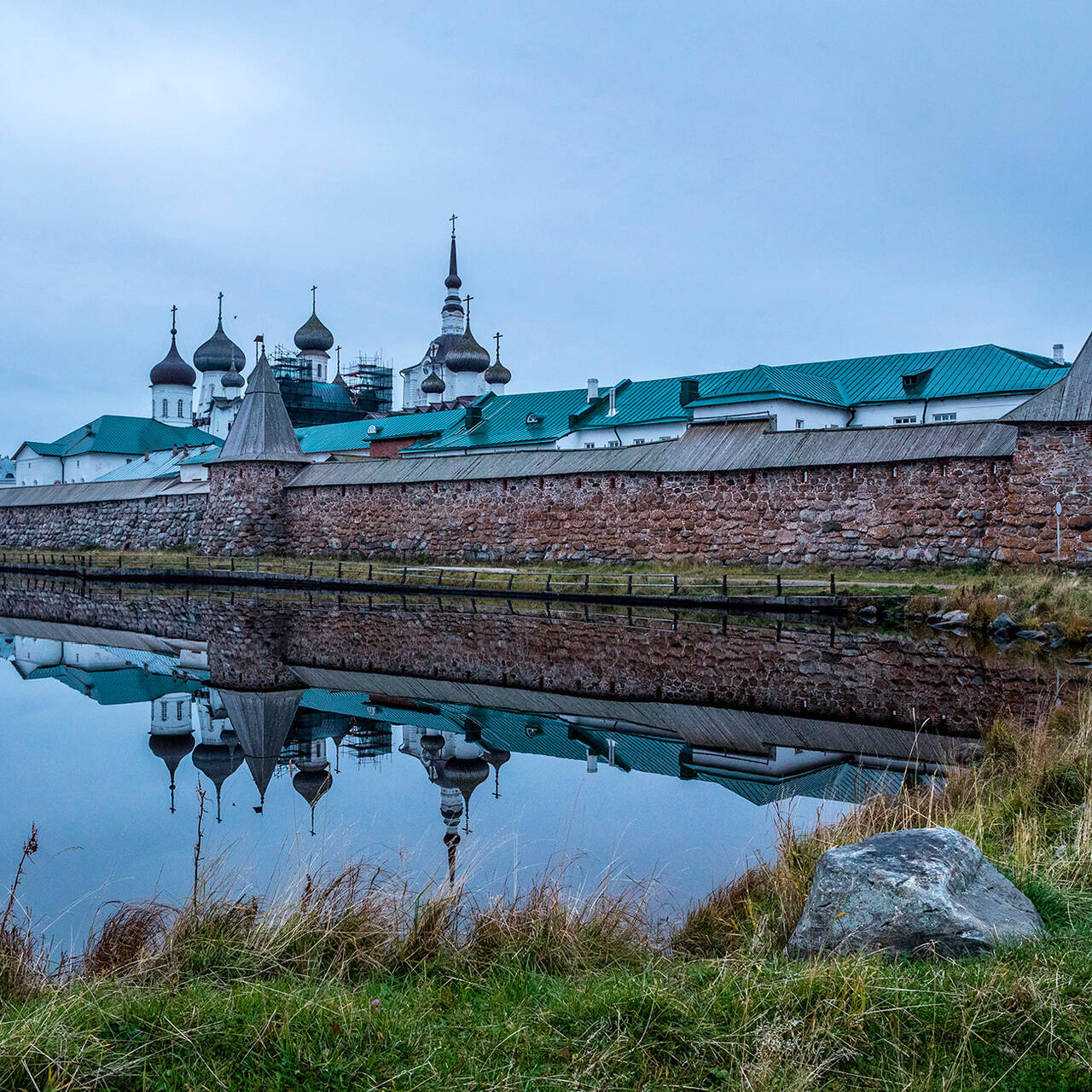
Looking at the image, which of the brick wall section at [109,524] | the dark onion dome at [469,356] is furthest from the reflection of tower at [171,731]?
the dark onion dome at [469,356]

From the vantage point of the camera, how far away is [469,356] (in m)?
47.3

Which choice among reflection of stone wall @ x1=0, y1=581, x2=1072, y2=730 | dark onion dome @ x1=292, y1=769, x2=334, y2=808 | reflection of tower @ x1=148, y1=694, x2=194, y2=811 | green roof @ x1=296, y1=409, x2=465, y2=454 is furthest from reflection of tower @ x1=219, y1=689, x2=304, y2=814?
green roof @ x1=296, y1=409, x2=465, y2=454

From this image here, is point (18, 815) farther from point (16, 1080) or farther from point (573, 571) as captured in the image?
point (573, 571)

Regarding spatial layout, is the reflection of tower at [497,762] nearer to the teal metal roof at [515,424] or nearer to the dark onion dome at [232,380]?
the teal metal roof at [515,424]

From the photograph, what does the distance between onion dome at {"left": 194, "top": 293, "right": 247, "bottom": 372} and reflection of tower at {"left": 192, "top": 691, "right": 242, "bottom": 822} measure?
2086 inches

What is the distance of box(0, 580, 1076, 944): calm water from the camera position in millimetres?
5625

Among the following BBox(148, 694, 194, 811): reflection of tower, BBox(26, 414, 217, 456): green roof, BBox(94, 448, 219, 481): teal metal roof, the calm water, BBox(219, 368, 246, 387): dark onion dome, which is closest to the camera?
the calm water

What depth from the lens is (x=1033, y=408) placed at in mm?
16875

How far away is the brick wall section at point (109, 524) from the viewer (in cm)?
3216

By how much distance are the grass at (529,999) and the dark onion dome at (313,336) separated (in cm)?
5383

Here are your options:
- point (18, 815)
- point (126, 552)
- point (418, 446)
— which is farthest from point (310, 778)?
point (418, 446)

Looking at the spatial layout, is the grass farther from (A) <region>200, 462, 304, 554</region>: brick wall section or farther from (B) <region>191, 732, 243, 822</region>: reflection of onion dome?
(A) <region>200, 462, 304, 554</region>: brick wall section

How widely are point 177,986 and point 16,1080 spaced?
2.40ft

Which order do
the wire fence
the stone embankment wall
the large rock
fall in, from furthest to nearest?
the wire fence < the stone embankment wall < the large rock
